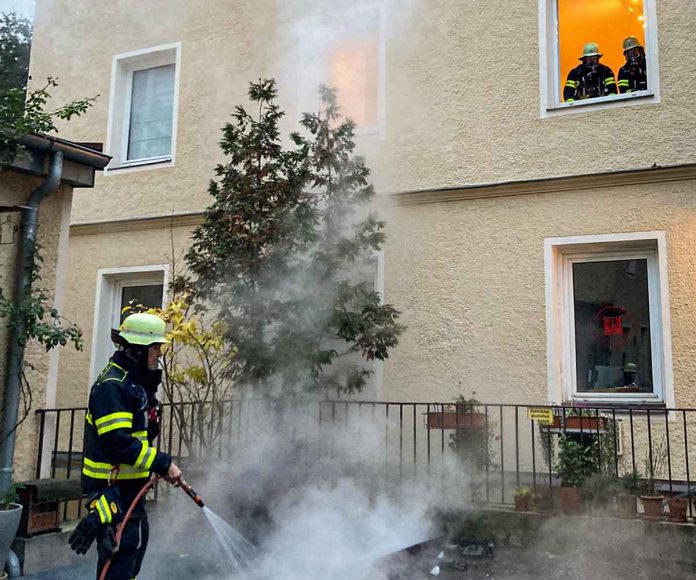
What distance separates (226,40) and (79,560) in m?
6.46

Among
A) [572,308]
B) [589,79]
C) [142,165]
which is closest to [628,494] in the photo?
[572,308]

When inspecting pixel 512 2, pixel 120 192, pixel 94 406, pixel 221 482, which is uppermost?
pixel 512 2

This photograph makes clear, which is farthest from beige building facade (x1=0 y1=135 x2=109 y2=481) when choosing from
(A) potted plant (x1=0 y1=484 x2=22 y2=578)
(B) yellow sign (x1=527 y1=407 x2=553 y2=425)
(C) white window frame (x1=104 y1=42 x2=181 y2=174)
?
(B) yellow sign (x1=527 y1=407 x2=553 y2=425)

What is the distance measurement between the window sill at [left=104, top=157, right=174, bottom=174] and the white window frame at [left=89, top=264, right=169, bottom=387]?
1.36 meters

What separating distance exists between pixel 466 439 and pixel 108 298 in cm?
546

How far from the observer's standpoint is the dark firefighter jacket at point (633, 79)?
702 centimetres

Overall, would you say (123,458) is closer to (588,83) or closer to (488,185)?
(488,185)

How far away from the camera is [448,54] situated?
25.5ft

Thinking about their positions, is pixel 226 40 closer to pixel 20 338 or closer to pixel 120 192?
pixel 120 192

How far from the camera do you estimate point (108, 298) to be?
942cm

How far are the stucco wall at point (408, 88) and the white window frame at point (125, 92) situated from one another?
0.41 feet

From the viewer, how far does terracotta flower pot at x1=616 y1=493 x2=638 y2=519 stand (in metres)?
5.54

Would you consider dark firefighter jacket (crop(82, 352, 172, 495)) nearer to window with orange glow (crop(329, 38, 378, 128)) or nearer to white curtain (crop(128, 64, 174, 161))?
window with orange glow (crop(329, 38, 378, 128))

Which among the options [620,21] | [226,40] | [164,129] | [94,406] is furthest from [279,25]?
[94,406]
